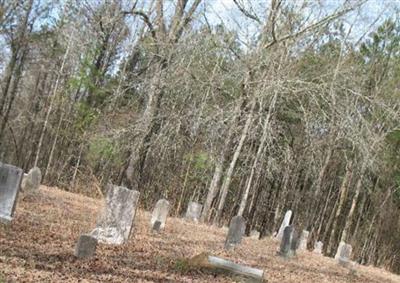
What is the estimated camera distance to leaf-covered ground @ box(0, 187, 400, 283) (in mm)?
6777

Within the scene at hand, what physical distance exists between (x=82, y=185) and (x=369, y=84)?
14690 mm

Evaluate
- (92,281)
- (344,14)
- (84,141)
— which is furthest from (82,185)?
(92,281)

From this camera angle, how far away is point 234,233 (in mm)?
12211

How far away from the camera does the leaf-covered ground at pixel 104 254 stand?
678cm

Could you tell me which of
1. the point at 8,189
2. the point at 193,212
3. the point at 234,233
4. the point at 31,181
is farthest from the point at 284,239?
the point at 8,189

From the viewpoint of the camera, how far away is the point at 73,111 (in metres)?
27.4

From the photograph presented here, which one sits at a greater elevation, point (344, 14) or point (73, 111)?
point (344, 14)

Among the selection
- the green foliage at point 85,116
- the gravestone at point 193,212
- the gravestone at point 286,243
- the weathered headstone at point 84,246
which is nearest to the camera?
the weathered headstone at point 84,246

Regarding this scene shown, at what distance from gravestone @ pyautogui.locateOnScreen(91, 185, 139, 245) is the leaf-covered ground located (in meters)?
0.25

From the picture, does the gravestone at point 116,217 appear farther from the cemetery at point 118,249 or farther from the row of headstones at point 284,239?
the row of headstones at point 284,239

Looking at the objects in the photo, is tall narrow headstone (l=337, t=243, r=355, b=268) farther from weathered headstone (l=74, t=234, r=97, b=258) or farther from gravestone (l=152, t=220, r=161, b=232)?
weathered headstone (l=74, t=234, r=97, b=258)

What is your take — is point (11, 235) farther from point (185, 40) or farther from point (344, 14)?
point (344, 14)

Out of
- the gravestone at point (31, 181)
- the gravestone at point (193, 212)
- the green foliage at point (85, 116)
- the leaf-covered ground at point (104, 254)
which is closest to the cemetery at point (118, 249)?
the leaf-covered ground at point (104, 254)

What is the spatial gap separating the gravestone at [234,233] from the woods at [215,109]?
3.08 m
